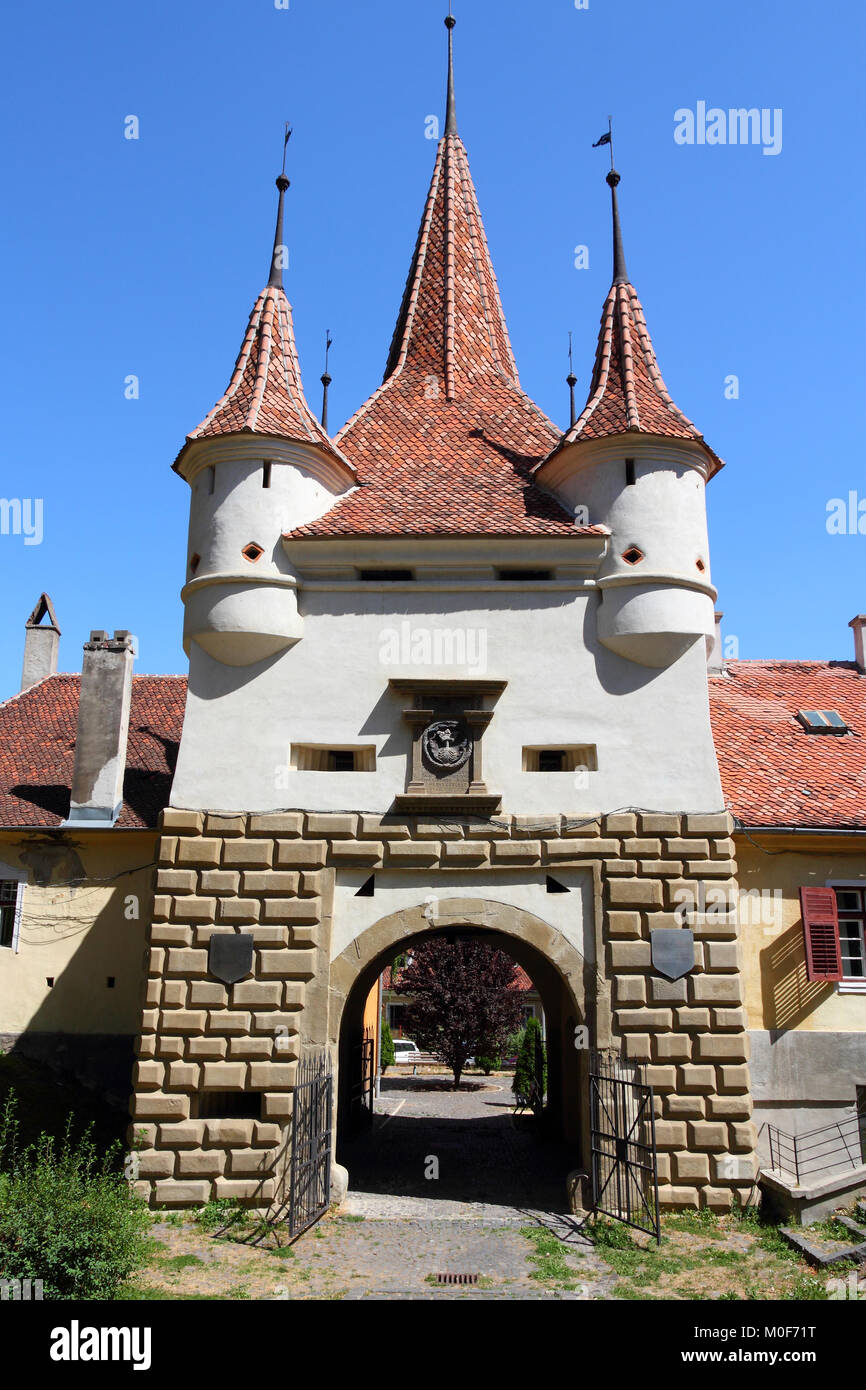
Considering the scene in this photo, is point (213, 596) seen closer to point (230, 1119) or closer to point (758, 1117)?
point (230, 1119)

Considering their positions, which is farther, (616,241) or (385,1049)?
(385,1049)

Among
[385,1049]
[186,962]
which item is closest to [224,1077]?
[186,962]

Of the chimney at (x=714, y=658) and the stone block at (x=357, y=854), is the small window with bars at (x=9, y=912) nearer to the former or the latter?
the stone block at (x=357, y=854)

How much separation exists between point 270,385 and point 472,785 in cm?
670

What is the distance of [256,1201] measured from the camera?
40.4 feet

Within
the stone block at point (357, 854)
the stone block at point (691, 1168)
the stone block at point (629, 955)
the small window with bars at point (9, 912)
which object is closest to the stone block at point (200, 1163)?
the stone block at point (357, 854)

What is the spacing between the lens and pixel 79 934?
17.3m

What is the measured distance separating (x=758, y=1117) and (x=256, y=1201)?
6.55 meters

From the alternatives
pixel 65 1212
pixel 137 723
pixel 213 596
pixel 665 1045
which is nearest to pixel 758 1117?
pixel 665 1045

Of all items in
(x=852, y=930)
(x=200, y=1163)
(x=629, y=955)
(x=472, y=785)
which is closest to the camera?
(x=200, y=1163)

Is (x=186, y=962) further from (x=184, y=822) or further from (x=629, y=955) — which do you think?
(x=629, y=955)

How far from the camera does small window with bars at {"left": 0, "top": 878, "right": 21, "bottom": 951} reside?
56.9 feet
